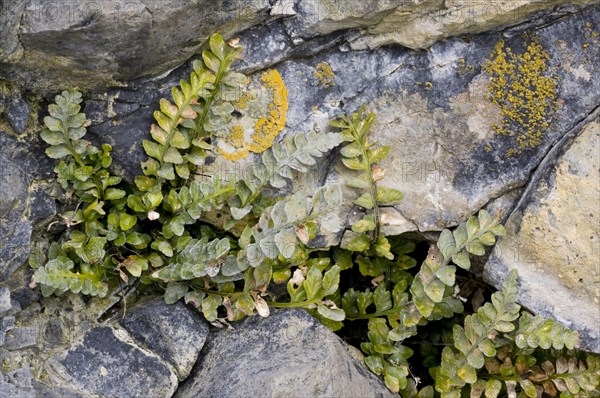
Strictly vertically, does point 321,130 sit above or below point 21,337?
above

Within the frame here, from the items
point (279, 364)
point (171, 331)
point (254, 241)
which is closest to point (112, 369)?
point (171, 331)

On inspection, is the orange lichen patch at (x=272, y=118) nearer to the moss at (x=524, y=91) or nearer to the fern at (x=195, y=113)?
the fern at (x=195, y=113)

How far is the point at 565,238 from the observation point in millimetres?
3867

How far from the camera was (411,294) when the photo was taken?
4.19m

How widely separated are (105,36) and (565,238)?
2.42 metres

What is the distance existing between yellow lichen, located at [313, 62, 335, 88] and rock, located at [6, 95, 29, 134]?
56.4 inches

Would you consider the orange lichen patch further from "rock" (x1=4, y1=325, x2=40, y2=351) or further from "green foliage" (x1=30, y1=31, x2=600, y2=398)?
"rock" (x1=4, y1=325, x2=40, y2=351)

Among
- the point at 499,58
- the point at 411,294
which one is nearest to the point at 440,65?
the point at 499,58

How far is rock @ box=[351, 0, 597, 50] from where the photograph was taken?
12.6ft

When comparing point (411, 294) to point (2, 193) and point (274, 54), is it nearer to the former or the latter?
point (274, 54)

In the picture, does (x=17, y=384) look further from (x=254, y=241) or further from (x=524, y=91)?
(x=524, y=91)

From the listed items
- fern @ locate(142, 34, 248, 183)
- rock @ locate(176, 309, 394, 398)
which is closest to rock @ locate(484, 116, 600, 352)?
rock @ locate(176, 309, 394, 398)

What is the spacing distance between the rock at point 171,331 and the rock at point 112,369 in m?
0.05

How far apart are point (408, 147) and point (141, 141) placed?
1365 mm
